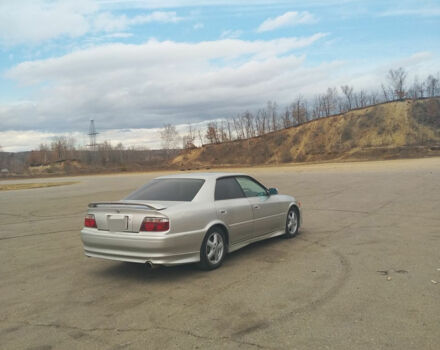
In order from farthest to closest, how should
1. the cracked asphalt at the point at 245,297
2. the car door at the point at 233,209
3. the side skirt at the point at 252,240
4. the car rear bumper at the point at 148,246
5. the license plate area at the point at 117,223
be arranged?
the side skirt at the point at 252,240 < the car door at the point at 233,209 < the license plate area at the point at 117,223 < the car rear bumper at the point at 148,246 < the cracked asphalt at the point at 245,297

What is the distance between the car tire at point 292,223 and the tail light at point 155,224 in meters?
3.30

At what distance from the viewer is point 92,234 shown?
593 centimetres

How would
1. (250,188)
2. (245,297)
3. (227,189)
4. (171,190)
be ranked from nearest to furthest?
(245,297), (171,190), (227,189), (250,188)

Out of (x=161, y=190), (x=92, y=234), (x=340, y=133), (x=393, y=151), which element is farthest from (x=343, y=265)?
(x=340, y=133)

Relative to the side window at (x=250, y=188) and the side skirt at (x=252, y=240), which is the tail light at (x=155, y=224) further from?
the side window at (x=250, y=188)

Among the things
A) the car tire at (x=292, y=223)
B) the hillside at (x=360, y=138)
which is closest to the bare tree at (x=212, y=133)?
the hillside at (x=360, y=138)

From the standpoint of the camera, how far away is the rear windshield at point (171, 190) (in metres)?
6.20

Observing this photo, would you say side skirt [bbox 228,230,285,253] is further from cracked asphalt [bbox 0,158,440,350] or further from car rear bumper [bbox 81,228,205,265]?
car rear bumper [bbox 81,228,205,265]

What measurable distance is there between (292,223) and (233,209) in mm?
2203

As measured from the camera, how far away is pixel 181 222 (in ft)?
18.2

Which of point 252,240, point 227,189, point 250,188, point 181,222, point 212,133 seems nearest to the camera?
point 181,222

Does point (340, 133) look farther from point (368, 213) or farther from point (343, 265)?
point (343, 265)

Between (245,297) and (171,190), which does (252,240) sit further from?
(245,297)

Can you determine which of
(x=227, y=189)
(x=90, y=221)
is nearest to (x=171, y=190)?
(x=227, y=189)
